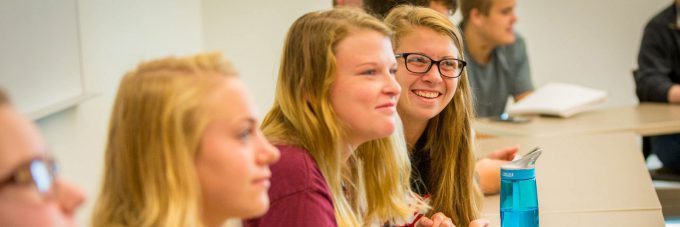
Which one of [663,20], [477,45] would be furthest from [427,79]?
[663,20]

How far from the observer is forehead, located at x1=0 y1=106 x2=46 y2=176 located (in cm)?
75

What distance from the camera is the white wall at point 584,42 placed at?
580 cm

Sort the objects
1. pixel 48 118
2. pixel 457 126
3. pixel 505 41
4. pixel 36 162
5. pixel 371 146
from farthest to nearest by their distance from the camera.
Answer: pixel 505 41, pixel 48 118, pixel 457 126, pixel 371 146, pixel 36 162

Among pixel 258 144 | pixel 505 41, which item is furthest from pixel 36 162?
pixel 505 41

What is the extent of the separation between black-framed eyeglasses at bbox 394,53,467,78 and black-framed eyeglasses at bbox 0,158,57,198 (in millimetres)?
1352

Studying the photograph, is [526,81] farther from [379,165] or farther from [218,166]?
[218,166]

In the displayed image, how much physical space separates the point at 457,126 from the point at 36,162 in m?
1.46

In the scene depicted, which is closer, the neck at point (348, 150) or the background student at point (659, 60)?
the neck at point (348, 150)

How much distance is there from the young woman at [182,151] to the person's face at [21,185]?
0.23m

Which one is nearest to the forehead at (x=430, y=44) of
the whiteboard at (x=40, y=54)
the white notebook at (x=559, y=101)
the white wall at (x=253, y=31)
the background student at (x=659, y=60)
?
the whiteboard at (x=40, y=54)

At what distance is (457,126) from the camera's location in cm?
212

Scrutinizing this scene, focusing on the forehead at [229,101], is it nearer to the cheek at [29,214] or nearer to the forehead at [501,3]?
the cheek at [29,214]

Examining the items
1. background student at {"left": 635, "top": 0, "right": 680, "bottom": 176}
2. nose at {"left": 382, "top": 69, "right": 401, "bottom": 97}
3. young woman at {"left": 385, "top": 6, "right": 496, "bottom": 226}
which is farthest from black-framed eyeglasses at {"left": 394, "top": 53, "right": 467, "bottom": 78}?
background student at {"left": 635, "top": 0, "right": 680, "bottom": 176}

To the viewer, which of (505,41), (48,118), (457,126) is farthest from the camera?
(505,41)
